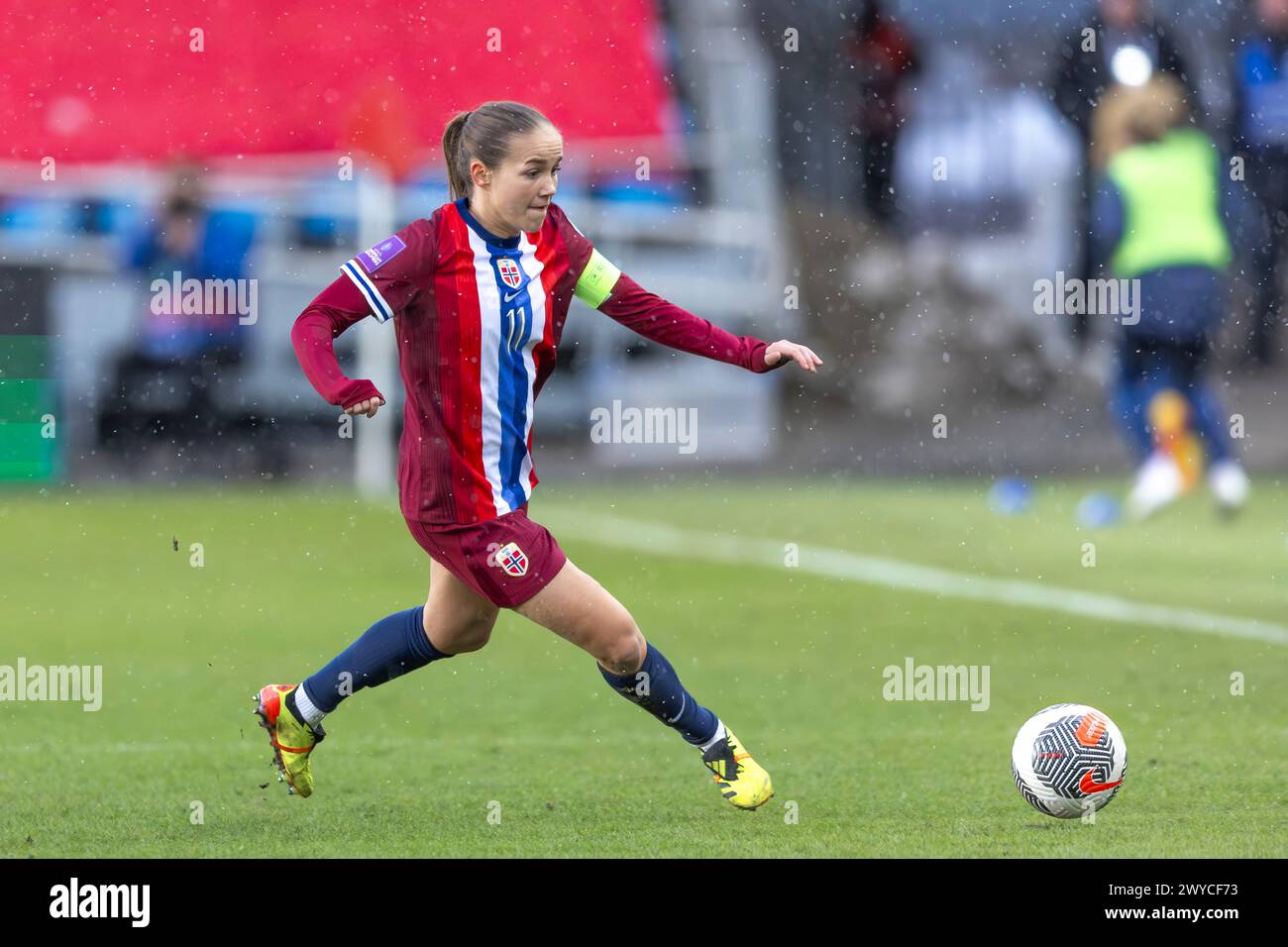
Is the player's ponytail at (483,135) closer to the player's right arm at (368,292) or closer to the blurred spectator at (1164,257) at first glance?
the player's right arm at (368,292)

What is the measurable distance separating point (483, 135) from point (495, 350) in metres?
0.51

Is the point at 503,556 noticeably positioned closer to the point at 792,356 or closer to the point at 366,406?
the point at 366,406

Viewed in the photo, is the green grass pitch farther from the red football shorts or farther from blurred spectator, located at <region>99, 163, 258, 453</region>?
blurred spectator, located at <region>99, 163, 258, 453</region>

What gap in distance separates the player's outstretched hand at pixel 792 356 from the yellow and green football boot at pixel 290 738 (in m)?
1.52

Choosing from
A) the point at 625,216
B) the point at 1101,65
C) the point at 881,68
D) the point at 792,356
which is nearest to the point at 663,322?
the point at 792,356

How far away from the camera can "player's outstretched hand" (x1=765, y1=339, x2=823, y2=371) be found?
4.96m

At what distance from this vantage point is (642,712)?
23.2 ft

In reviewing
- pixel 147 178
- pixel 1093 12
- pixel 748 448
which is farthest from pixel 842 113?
pixel 147 178

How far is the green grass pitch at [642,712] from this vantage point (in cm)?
503

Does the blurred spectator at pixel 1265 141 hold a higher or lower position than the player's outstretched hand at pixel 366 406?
higher

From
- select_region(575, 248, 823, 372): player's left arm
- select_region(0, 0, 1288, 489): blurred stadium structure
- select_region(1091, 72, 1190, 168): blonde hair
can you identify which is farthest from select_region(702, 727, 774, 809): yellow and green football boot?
select_region(0, 0, 1288, 489): blurred stadium structure

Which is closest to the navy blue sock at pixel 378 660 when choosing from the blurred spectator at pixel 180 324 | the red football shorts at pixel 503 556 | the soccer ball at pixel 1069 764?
the red football shorts at pixel 503 556

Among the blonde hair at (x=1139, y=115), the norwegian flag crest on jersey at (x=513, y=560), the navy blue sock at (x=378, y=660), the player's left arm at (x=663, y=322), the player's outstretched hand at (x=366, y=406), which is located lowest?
the navy blue sock at (x=378, y=660)

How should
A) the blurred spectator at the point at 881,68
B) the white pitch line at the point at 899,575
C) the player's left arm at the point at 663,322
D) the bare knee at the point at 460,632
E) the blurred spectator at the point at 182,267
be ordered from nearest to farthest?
the player's left arm at the point at 663,322
the bare knee at the point at 460,632
the white pitch line at the point at 899,575
the blurred spectator at the point at 182,267
the blurred spectator at the point at 881,68
